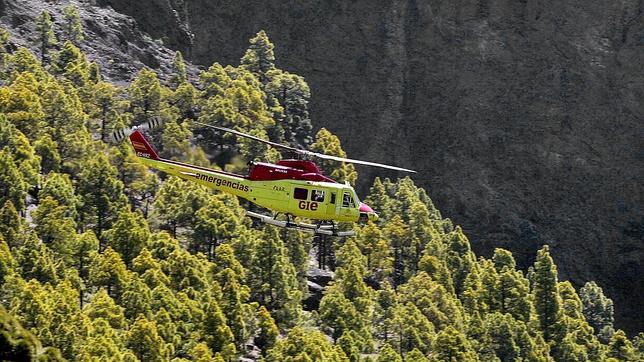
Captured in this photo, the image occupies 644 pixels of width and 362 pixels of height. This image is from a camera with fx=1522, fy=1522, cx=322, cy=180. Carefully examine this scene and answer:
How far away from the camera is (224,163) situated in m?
118

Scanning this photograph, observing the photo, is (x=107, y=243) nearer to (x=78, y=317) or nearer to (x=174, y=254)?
(x=174, y=254)

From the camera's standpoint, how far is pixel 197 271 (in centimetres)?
15100

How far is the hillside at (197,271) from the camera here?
133 meters

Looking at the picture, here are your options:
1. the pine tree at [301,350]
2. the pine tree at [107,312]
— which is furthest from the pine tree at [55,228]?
the pine tree at [301,350]

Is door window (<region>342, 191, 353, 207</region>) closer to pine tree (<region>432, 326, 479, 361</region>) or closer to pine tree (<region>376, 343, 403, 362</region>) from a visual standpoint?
pine tree (<region>376, 343, 403, 362</region>)

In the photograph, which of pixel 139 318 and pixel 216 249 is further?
pixel 216 249

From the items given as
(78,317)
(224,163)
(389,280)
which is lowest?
(389,280)

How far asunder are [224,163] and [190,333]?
87.1 feet

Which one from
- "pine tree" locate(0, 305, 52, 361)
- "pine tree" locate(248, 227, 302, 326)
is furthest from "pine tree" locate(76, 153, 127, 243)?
"pine tree" locate(0, 305, 52, 361)

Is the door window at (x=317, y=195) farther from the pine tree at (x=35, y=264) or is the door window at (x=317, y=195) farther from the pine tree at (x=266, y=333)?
the pine tree at (x=266, y=333)

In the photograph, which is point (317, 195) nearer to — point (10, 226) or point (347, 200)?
point (347, 200)

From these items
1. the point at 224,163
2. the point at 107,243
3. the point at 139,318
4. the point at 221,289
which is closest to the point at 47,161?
the point at 107,243

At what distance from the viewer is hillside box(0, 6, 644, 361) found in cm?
13325

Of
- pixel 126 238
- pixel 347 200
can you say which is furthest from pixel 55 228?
pixel 347 200
